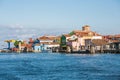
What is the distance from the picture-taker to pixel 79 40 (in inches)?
4146

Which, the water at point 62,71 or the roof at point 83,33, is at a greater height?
the roof at point 83,33

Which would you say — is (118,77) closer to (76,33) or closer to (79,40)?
(79,40)

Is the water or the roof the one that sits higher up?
the roof

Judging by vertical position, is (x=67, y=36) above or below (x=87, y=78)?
above

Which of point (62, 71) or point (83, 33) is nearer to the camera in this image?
point (62, 71)

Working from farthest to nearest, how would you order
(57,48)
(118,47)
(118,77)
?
1. (57,48)
2. (118,47)
3. (118,77)

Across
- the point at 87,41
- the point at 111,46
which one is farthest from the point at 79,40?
the point at 111,46

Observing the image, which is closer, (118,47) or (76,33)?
(118,47)

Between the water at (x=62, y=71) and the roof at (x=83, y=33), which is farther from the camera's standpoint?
the roof at (x=83, y=33)

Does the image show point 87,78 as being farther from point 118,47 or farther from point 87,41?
point 87,41

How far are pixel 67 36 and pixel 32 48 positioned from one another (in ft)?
60.0

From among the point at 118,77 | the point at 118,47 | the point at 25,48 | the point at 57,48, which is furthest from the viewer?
the point at 25,48

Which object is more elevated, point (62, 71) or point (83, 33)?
point (83, 33)

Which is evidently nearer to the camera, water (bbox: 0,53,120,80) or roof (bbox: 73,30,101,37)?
water (bbox: 0,53,120,80)
